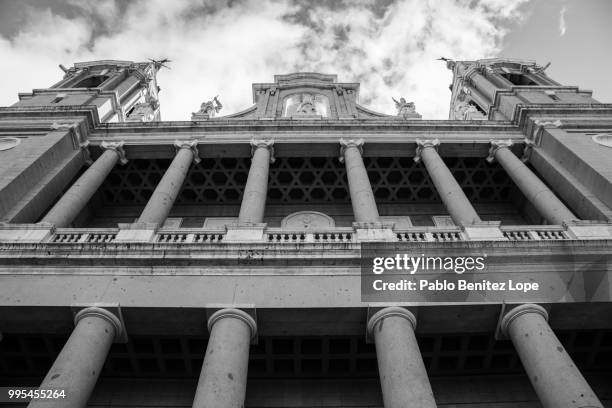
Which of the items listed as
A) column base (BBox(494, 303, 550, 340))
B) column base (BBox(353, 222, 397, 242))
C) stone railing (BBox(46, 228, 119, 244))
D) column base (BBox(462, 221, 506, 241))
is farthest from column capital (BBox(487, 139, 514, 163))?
stone railing (BBox(46, 228, 119, 244))

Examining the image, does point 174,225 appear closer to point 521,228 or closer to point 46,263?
point 46,263

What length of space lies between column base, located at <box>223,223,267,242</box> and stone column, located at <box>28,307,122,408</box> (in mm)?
4087

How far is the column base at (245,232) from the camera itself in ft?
47.6

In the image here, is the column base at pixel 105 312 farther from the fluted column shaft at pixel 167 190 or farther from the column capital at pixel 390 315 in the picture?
the column capital at pixel 390 315

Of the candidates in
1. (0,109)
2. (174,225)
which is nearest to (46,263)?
(174,225)

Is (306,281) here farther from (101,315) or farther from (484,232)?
(484,232)

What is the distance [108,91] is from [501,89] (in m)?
22.9

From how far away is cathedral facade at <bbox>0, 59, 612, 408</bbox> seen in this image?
11977 mm

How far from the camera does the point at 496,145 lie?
2159cm

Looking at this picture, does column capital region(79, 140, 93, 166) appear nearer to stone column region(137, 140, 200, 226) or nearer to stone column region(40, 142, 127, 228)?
stone column region(40, 142, 127, 228)

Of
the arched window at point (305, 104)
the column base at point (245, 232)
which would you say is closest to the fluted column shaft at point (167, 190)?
the column base at point (245, 232)

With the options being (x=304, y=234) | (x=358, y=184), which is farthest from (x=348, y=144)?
(x=304, y=234)

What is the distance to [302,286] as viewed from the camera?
13.0 meters

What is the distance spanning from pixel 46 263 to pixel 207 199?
37.1 feet
